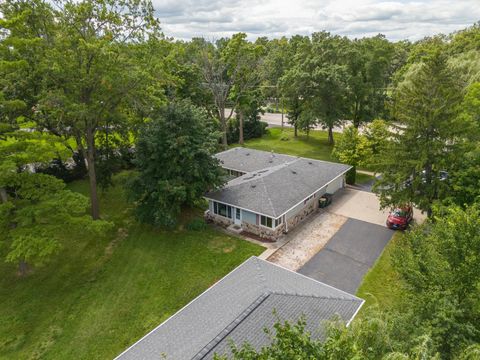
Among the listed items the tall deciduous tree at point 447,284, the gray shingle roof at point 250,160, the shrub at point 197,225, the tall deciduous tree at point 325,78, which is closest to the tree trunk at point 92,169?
the shrub at point 197,225

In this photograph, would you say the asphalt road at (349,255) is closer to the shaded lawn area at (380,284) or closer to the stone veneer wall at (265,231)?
the shaded lawn area at (380,284)

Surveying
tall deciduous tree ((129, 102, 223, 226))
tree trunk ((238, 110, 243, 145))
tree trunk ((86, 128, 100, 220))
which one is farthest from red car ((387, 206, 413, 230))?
tree trunk ((238, 110, 243, 145))

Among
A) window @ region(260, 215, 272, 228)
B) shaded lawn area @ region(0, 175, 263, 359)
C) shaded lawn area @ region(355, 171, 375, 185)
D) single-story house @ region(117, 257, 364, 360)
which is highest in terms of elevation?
single-story house @ region(117, 257, 364, 360)

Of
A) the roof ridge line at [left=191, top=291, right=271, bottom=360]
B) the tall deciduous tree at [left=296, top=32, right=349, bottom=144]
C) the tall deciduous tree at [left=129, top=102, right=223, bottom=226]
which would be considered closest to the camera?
the roof ridge line at [left=191, top=291, right=271, bottom=360]

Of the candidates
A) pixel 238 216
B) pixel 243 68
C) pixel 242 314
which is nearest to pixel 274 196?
pixel 238 216

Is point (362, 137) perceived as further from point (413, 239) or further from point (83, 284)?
point (83, 284)

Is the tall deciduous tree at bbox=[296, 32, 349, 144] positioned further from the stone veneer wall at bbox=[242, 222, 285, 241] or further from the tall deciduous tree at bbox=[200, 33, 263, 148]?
the stone veneer wall at bbox=[242, 222, 285, 241]
